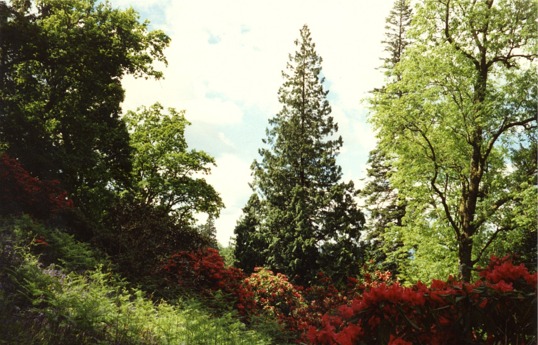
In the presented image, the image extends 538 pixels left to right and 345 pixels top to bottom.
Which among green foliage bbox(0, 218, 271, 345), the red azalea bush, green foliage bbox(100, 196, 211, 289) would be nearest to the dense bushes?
green foliage bbox(0, 218, 271, 345)

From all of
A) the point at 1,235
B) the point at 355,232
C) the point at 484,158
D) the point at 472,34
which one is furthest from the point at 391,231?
the point at 1,235

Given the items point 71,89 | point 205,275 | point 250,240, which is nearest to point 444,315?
point 205,275

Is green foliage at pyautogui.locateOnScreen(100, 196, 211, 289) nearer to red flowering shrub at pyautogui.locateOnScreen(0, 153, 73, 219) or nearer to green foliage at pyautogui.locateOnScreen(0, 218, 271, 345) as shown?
red flowering shrub at pyautogui.locateOnScreen(0, 153, 73, 219)

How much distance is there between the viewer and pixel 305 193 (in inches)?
1113

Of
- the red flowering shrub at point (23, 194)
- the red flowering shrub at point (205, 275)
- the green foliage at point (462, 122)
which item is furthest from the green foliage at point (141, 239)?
the green foliage at point (462, 122)

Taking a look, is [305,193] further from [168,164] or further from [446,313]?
[446,313]

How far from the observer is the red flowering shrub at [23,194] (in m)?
12.8

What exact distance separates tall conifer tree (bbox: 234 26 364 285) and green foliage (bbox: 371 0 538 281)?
1124 centimetres

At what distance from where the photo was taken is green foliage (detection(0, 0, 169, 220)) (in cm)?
1698

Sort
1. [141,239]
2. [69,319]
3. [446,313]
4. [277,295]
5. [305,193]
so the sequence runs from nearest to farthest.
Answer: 1. [446,313]
2. [69,319]
3. [141,239]
4. [277,295]
5. [305,193]

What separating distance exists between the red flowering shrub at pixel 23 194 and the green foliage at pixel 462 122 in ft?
39.9

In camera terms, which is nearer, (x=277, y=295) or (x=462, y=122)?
(x=462, y=122)

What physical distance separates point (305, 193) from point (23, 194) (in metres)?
18.3

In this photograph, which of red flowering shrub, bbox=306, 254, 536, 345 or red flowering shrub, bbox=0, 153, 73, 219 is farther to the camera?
red flowering shrub, bbox=0, 153, 73, 219
